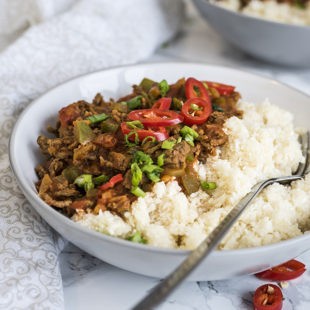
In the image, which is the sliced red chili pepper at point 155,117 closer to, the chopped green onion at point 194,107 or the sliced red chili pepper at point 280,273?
the chopped green onion at point 194,107

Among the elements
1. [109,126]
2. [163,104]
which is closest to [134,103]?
[163,104]

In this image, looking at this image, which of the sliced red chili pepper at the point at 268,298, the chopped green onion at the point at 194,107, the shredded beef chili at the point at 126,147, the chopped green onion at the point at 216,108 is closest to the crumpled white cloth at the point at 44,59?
the shredded beef chili at the point at 126,147

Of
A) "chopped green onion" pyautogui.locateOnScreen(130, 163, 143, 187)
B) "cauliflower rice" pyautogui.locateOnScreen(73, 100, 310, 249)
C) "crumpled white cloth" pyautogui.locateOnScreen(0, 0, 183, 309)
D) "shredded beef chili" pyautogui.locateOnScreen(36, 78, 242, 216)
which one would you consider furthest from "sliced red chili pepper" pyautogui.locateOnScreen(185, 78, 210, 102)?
"crumpled white cloth" pyautogui.locateOnScreen(0, 0, 183, 309)

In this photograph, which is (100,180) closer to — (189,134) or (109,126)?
(109,126)

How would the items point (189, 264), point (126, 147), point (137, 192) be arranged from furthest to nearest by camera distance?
point (126, 147)
point (137, 192)
point (189, 264)

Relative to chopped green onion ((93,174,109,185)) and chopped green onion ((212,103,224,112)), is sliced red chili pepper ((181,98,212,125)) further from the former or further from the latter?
chopped green onion ((93,174,109,185))

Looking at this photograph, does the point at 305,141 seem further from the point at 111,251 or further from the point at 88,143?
the point at 111,251
